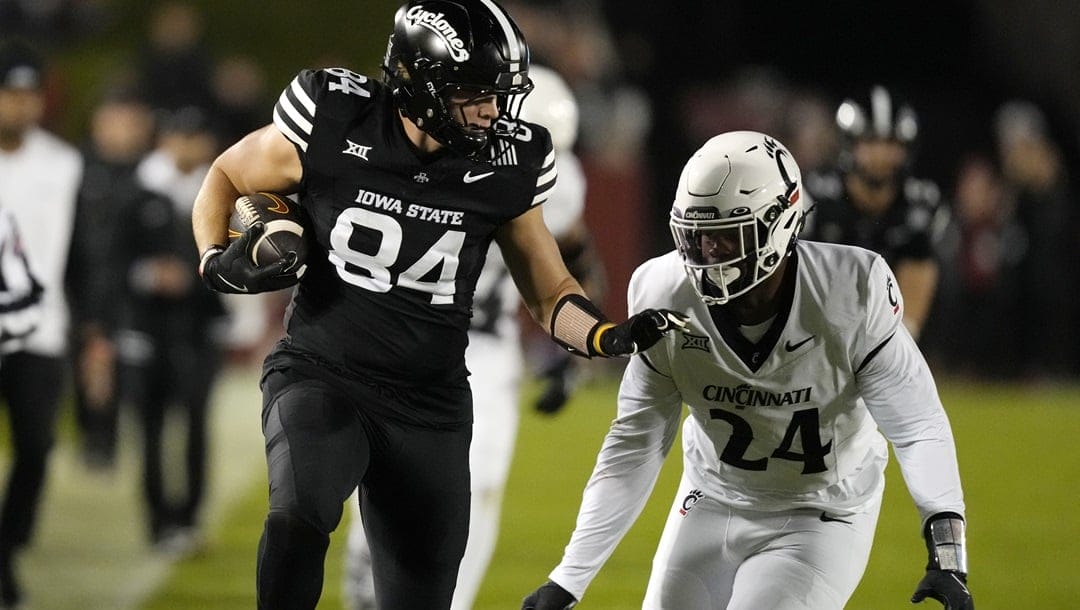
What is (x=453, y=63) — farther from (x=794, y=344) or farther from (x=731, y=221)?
(x=794, y=344)

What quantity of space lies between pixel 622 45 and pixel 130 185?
926 centimetres

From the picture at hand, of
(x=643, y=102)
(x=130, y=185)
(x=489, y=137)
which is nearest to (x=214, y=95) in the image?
(x=643, y=102)

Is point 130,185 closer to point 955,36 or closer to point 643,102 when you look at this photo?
point 643,102

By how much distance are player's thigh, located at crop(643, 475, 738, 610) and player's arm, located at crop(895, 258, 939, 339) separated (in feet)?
7.52

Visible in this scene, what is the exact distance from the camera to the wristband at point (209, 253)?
12.8 feet

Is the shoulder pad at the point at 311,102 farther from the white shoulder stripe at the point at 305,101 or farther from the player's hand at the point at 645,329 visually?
the player's hand at the point at 645,329

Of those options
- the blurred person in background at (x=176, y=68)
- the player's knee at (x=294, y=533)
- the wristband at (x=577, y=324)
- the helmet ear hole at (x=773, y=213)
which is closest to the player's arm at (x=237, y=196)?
the player's knee at (x=294, y=533)

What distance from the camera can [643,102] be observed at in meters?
16.0

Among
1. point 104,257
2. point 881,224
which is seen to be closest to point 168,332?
point 104,257

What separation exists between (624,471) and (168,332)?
4.49 meters

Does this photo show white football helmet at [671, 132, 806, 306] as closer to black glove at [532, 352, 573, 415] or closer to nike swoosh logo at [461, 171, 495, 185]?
nike swoosh logo at [461, 171, 495, 185]

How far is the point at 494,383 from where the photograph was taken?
17.6 ft

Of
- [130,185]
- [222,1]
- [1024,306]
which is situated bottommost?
[222,1]

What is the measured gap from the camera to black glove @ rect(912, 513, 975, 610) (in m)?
3.45
